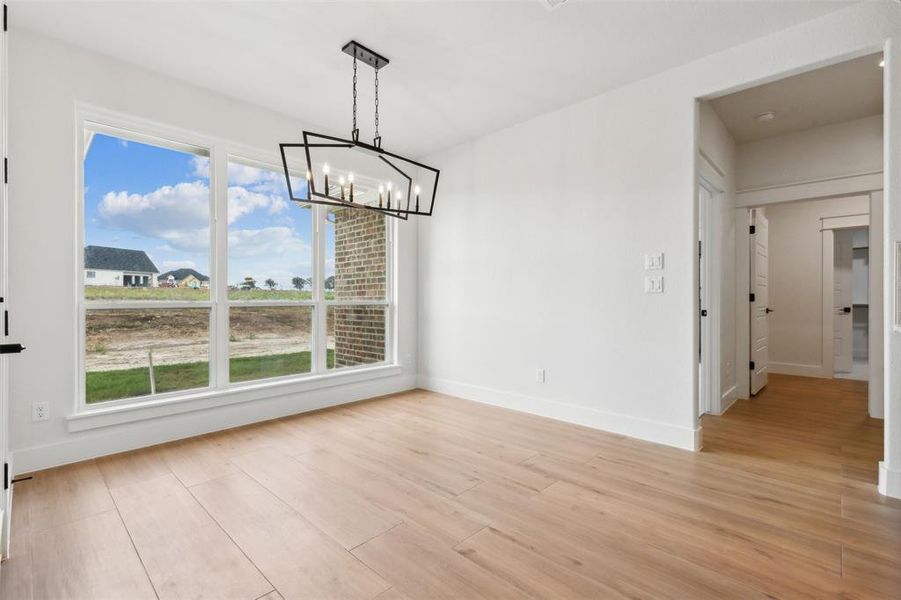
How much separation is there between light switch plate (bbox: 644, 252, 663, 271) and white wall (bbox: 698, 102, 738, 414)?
109 centimetres

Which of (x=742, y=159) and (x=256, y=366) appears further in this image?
(x=742, y=159)

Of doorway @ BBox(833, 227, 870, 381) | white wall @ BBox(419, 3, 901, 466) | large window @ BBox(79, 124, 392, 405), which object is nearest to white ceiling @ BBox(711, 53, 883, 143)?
white wall @ BBox(419, 3, 901, 466)

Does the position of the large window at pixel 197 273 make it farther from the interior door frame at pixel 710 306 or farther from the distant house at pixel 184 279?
the interior door frame at pixel 710 306

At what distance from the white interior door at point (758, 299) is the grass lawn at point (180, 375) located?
4.87 metres

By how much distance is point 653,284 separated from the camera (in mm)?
3215

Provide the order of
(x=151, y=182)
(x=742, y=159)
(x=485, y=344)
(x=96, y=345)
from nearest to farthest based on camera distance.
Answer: (x=96, y=345) < (x=151, y=182) < (x=485, y=344) < (x=742, y=159)

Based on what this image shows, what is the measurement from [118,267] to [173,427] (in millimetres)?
1269

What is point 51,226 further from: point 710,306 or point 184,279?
point 710,306

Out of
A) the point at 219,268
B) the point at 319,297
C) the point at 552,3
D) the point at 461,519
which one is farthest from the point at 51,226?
the point at 552,3

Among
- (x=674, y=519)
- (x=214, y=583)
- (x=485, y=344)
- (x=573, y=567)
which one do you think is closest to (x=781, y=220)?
(x=485, y=344)

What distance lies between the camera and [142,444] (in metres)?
3.04

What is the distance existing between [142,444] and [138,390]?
40 cm

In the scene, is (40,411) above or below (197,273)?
below

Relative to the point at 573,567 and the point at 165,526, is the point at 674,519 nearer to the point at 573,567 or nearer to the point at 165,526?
the point at 573,567
